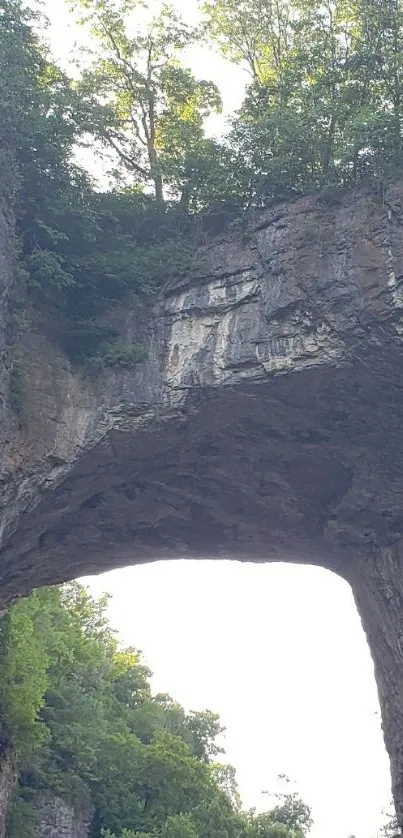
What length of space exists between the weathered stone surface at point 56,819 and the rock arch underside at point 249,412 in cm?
495

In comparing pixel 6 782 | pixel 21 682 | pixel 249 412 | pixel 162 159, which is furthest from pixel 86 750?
pixel 162 159

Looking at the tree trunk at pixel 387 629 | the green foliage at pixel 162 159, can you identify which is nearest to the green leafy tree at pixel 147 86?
the green foliage at pixel 162 159

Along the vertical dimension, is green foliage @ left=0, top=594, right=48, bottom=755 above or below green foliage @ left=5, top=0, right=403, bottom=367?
below

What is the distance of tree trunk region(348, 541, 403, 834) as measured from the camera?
11312mm

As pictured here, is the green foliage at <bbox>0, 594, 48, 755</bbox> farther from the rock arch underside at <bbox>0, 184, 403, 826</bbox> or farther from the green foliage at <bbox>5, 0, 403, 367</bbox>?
the green foliage at <bbox>5, 0, 403, 367</bbox>

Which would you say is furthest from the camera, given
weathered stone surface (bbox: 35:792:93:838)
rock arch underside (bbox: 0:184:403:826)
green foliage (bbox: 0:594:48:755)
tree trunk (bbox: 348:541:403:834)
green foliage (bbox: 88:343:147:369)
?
weathered stone surface (bbox: 35:792:93:838)

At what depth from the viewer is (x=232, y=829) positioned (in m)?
16.4

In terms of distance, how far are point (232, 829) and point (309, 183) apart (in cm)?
1287

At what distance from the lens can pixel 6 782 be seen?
12.7 meters

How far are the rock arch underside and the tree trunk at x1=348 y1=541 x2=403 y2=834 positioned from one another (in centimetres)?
3

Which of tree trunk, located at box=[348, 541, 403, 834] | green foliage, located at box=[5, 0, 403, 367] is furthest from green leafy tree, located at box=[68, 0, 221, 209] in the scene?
tree trunk, located at box=[348, 541, 403, 834]

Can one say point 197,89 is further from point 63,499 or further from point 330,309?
point 63,499

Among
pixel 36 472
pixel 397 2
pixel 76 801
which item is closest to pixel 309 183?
pixel 397 2

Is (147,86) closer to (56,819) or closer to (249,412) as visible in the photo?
→ (249,412)
